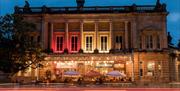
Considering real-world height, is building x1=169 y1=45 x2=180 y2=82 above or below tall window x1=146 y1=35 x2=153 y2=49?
below

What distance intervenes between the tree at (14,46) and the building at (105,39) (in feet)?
29.9

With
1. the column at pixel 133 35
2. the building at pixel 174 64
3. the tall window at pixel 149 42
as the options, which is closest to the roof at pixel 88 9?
the column at pixel 133 35

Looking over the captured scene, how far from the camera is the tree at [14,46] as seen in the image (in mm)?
45322

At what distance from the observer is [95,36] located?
189ft

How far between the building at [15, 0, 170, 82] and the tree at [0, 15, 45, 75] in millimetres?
9125

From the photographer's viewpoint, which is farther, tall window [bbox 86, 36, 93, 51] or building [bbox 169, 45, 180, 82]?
tall window [bbox 86, 36, 93, 51]

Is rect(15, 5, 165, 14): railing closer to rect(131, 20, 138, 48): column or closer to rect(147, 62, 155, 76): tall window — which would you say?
rect(131, 20, 138, 48): column

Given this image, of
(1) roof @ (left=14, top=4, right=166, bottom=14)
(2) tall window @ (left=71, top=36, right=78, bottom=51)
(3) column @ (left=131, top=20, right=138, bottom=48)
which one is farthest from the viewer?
(2) tall window @ (left=71, top=36, right=78, bottom=51)

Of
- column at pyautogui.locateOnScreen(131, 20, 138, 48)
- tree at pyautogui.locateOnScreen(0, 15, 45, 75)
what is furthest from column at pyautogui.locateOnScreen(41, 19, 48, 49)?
column at pyautogui.locateOnScreen(131, 20, 138, 48)

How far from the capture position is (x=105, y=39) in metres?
58.4

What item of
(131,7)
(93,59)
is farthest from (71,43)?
(131,7)

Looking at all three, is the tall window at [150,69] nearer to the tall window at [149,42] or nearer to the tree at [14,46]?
the tall window at [149,42]

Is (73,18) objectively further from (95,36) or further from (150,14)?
(150,14)

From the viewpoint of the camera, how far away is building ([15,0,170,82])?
55.5 metres
